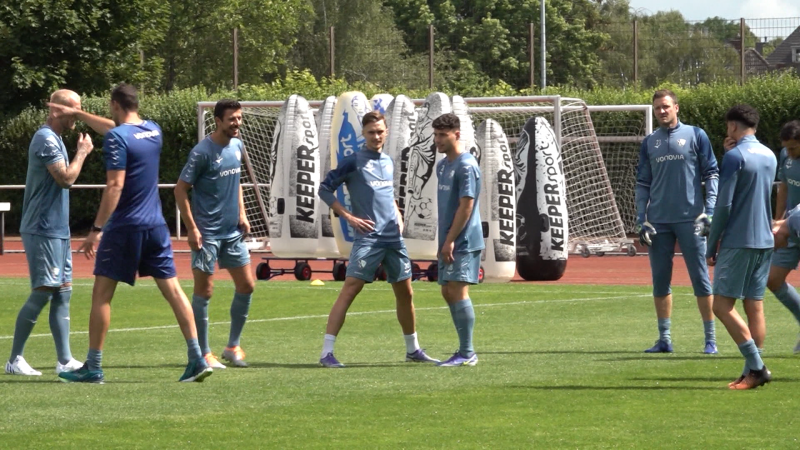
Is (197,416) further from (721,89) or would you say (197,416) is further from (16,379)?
(721,89)

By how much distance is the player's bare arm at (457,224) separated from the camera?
10938mm

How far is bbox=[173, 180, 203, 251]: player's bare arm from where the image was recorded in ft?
35.6

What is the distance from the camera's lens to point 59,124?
10.5 metres

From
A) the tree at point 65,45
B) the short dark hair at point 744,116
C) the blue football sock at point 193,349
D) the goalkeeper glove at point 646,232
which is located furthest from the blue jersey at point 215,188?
the tree at point 65,45

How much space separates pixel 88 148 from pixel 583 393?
3817mm

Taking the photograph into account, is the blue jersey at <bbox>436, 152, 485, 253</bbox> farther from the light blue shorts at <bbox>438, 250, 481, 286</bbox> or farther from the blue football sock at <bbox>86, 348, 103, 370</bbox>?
the blue football sock at <bbox>86, 348, 103, 370</bbox>

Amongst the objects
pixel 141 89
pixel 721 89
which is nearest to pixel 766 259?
pixel 721 89

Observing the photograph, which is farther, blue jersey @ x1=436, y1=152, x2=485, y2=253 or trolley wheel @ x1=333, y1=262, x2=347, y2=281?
trolley wheel @ x1=333, y1=262, x2=347, y2=281

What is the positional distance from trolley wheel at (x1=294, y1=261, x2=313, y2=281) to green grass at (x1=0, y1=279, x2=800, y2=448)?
6267 mm

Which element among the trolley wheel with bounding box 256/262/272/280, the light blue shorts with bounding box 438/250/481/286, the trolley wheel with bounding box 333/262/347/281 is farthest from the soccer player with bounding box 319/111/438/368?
the trolley wheel with bounding box 256/262/272/280

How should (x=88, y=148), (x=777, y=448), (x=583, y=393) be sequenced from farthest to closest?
(x=88, y=148) < (x=583, y=393) < (x=777, y=448)

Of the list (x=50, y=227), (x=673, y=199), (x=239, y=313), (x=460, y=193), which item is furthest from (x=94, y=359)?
(x=673, y=199)

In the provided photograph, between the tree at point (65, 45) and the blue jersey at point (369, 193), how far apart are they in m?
29.2

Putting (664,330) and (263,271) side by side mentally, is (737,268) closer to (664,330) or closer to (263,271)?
(664,330)
